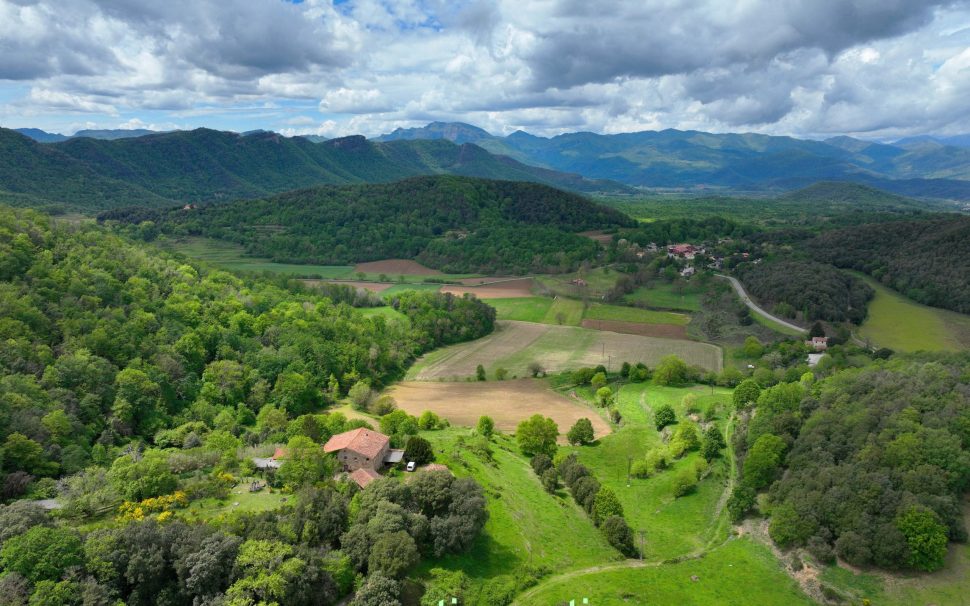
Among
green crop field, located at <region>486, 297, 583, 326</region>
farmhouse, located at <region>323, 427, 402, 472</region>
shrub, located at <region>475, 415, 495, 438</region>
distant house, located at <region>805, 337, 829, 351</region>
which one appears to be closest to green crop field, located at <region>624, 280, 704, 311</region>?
green crop field, located at <region>486, 297, 583, 326</region>

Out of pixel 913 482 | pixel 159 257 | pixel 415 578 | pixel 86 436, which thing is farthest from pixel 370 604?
pixel 159 257

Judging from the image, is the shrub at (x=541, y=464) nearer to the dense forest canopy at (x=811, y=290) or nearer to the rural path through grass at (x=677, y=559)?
the rural path through grass at (x=677, y=559)

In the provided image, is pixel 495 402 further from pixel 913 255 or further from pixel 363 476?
pixel 913 255

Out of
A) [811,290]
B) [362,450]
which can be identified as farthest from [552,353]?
[811,290]

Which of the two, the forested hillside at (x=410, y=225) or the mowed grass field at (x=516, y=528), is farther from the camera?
the forested hillside at (x=410, y=225)

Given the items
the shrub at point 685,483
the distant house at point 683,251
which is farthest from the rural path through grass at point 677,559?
the distant house at point 683,251

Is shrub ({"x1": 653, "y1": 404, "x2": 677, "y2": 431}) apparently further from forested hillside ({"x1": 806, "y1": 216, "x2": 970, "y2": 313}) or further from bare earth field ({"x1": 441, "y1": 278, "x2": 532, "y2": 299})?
forested hillside ({"x1": 806, "y1": 216, "x2": 970, "y2": 313})
